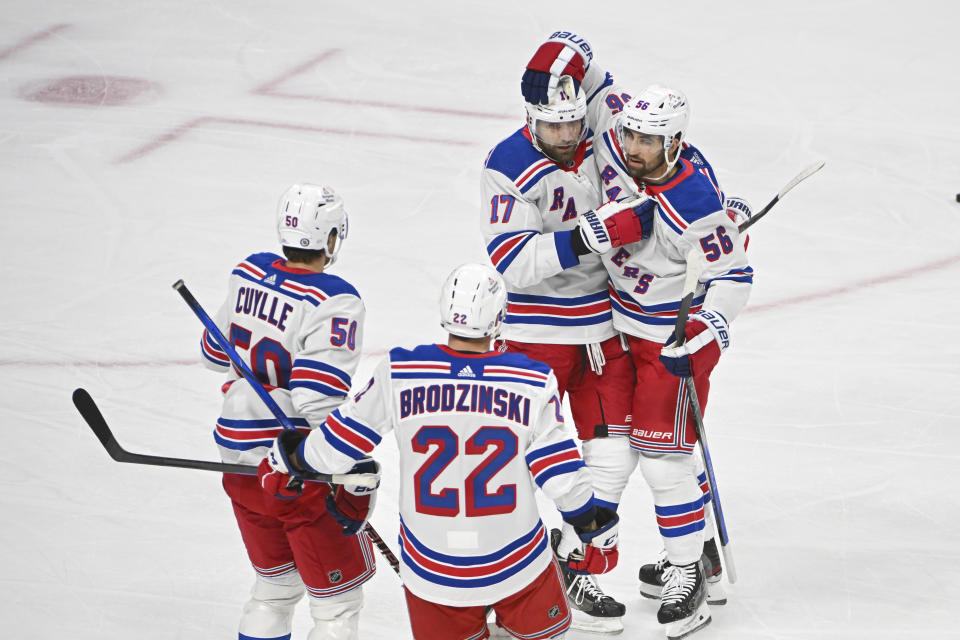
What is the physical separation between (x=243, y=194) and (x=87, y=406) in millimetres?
3690

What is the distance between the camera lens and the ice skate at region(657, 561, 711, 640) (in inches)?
137

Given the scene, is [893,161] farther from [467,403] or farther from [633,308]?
[467,403]

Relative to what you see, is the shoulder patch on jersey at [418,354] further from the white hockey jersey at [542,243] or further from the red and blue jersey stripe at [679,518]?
the red and blue jersey stripe at [679,518]

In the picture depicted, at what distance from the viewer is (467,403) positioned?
2598mm

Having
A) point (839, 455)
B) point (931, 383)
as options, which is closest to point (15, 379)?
point (839, 455)

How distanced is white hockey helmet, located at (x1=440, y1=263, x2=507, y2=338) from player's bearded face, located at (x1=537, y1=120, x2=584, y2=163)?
31.9 inches

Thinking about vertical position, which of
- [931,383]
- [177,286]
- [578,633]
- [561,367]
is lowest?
[578,633]

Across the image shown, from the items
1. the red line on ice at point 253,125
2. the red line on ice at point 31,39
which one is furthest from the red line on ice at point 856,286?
the red line on ice at point 31,39

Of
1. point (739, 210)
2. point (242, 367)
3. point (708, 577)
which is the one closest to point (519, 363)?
point (242, 367)

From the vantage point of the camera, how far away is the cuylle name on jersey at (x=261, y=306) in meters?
2.95

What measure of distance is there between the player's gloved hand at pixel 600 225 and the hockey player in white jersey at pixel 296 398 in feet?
2.14

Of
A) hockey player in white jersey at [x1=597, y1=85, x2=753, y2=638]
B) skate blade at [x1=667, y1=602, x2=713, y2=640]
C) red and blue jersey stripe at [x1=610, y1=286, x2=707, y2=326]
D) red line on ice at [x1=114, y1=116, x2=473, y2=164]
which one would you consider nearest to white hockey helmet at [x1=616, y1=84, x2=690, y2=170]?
hockey player in white jersey at [x1=597, y1=85, x2=753, y2=638]

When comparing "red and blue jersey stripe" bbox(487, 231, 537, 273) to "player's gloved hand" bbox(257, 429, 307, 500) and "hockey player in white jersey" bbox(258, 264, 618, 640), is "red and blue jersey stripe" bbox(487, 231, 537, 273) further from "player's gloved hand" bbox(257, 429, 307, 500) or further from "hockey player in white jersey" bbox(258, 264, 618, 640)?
"player's gloved hand" bbox(257, 429, 307, 500)

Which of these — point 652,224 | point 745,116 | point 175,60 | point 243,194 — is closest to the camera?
point 652,224
